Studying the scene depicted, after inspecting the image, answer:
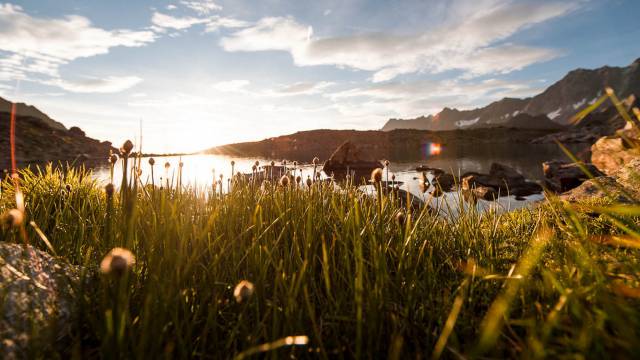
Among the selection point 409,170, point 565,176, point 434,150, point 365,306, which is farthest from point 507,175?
point 434,150

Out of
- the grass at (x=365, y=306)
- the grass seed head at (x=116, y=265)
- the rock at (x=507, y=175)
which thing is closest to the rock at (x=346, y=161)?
the rock at (x=507, y=175)

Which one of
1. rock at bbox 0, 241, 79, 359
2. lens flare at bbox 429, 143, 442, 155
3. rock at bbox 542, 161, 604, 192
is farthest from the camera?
lens flare at bbox 429, 143, 442, 155

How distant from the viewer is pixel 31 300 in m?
1.63

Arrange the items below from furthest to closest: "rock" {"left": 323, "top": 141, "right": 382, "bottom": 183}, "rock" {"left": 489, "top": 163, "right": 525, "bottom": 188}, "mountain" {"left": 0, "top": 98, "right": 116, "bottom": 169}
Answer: "mountain" {"left": 0, "top": 98, "right": 116, "bottom": 169}
"rock" {"left": 323, "top": 141, "right": 382, "bottom": 183}
"rock" {"left": 489, "top": 163, "right": 525, "bottom": 188}

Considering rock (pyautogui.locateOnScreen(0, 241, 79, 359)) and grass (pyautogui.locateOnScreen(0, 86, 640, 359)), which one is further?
rock (pyautogui.locateOnScreen(0, 241, 79, 359))

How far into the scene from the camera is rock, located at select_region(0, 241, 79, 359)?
1.43 metres

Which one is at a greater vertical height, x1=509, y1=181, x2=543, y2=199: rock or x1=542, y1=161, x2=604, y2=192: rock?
x1=542, y1=161, x2=604, y2=192: rock

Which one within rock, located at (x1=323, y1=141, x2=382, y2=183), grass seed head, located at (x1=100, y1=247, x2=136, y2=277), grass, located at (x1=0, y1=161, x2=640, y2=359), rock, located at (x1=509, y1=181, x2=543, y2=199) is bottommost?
rock, located at (x1=509, y1=181, x2=543, y2=199)

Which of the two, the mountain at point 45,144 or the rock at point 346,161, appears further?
the mountain at point 45,144

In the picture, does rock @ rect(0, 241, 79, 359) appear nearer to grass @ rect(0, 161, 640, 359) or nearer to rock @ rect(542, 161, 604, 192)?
grass @ rect(0, 161, 640, 359)

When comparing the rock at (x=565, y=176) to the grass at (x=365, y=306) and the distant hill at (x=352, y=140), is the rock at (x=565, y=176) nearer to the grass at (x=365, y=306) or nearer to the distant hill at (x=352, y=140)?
the grass at (x=365, y=306)

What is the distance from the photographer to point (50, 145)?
191ft

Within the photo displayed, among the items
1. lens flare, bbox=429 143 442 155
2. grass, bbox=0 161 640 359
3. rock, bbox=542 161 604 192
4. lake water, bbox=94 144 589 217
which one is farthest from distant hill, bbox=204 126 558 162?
grass, bbox=0 161 640 359

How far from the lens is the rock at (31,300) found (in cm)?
143
